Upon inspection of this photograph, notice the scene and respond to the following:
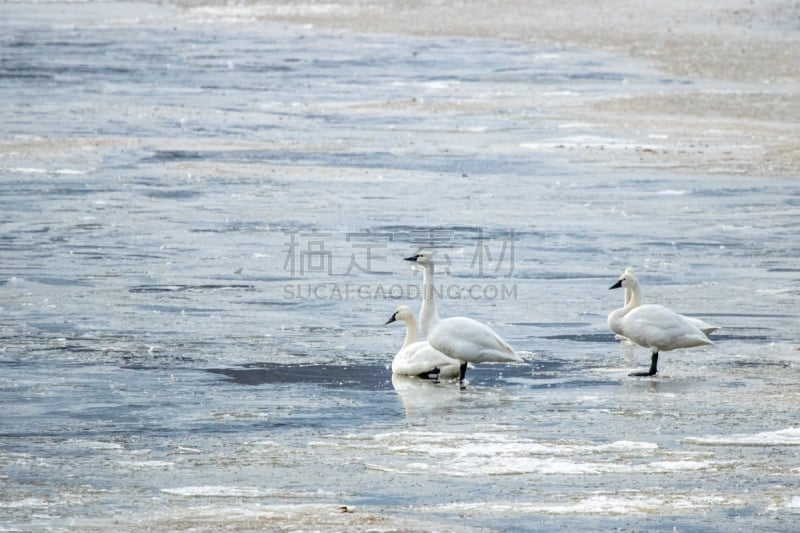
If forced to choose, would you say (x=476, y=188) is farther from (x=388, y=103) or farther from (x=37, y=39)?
(x=37, y=39)

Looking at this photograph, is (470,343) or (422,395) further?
(470,343)

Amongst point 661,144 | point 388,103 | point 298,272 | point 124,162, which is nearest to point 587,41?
point 388,103

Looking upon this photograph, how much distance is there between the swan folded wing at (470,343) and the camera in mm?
12078

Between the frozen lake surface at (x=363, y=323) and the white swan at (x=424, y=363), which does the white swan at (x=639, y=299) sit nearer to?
the frozen lake surface at (x=363, y=323)

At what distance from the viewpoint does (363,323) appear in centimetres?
1455

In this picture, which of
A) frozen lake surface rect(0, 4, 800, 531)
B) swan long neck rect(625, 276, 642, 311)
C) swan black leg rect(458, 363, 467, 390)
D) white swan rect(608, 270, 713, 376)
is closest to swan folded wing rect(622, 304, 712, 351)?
white swan rect(608, 270, 713, 376)

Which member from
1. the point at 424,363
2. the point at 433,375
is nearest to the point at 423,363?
the point at 424,363

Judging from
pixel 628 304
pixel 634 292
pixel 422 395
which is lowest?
pixel 422 395

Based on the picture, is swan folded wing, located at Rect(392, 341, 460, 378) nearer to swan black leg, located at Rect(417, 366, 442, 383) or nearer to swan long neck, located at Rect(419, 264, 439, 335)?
swan black leg, located at Rect(417, 366, 442, 383)

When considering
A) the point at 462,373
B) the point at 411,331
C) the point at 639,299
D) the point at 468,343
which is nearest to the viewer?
the point at 468,343

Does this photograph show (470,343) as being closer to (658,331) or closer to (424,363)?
(424,363)

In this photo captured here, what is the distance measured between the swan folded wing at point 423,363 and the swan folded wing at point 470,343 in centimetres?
24

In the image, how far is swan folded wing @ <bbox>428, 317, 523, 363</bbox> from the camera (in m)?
12.1

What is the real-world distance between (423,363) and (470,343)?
0.52m
